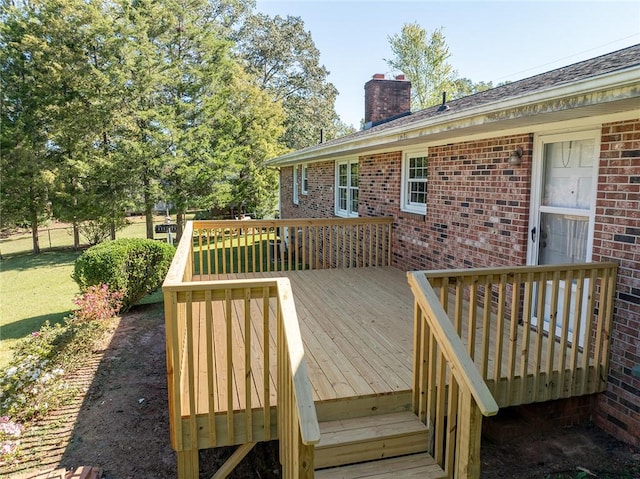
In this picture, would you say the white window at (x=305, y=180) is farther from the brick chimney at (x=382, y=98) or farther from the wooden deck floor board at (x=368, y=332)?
the wooden deck floor board at (x=368, y=332)

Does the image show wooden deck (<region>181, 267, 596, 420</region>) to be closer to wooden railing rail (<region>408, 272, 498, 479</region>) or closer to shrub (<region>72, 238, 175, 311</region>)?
wooden railing rail (<region>408, 272, 498, 479</region>)

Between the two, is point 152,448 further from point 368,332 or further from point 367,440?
point 368,332

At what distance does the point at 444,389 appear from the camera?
2.96m

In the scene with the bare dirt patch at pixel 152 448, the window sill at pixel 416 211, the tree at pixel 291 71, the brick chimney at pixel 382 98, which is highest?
the tree at pixel 291 71

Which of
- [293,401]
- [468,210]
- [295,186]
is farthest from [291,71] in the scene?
[293,401]

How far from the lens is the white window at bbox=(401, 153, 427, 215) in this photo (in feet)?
23.5

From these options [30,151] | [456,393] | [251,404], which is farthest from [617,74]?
[30,151]

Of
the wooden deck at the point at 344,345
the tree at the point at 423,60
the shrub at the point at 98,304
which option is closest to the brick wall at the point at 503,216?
the wooden deck at the point at 344,345

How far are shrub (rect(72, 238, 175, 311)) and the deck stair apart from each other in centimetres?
580

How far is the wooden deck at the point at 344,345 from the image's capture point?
335 centimetres

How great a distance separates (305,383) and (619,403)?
120 inches

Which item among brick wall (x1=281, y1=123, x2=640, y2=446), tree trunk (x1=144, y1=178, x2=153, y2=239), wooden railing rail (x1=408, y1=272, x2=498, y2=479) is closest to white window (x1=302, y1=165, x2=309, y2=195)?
brick wall (x1=281, y1=123, x2=640, y2=446)

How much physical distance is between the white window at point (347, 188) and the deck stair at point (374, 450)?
23.4 ft

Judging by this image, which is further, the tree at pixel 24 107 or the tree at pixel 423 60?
the tree at pixel 423 60
